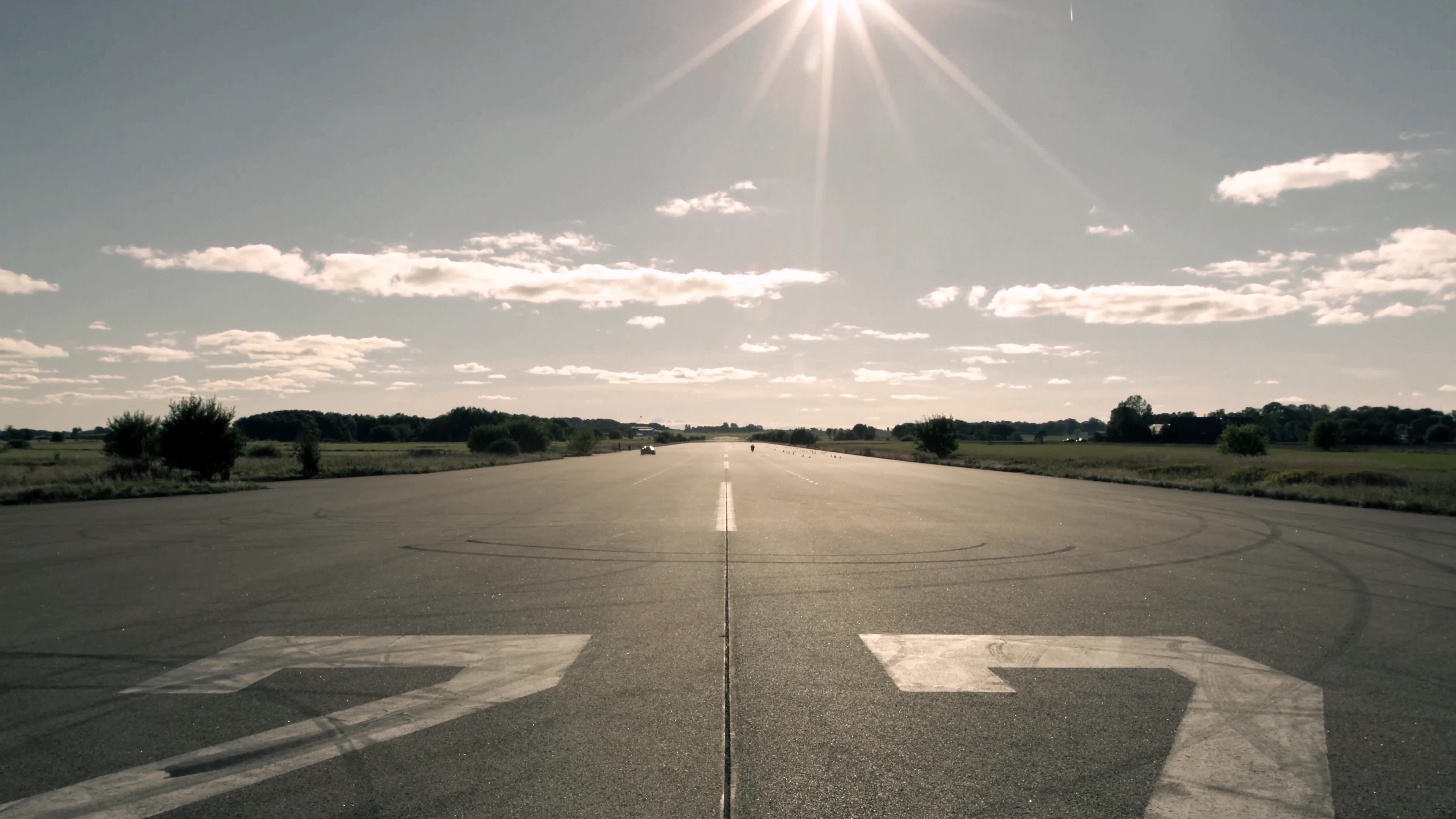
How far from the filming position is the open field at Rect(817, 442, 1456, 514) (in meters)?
26.9

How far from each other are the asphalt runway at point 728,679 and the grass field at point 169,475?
15589 mm

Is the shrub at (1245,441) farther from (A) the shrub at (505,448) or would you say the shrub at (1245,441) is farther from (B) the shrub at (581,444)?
(A) the shrub at (505,448)

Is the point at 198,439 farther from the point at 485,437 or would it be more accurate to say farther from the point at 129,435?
the point at 485,437

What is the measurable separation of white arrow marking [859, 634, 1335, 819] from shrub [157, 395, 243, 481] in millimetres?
35342

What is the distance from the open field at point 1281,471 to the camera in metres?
26.9

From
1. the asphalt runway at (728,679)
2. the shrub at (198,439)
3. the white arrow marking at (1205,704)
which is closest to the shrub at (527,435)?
the shrub at (198,439)

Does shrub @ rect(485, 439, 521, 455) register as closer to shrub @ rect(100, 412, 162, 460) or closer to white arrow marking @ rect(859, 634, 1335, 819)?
shrub @ rect(100, 412, 162, 460)

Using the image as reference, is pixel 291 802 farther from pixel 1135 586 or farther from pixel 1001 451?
pixel 1001 451

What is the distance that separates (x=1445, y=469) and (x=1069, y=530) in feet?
127

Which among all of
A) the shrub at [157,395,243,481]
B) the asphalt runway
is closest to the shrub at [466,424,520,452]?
the shrub at [157,395,243,481]

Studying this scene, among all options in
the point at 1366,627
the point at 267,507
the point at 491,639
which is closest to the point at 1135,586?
the point at 1366,627

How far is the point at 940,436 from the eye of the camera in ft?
247

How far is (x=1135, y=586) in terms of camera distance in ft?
32.6

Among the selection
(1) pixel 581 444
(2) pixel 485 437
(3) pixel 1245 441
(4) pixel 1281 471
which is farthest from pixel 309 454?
(3) pixel 1245 441
